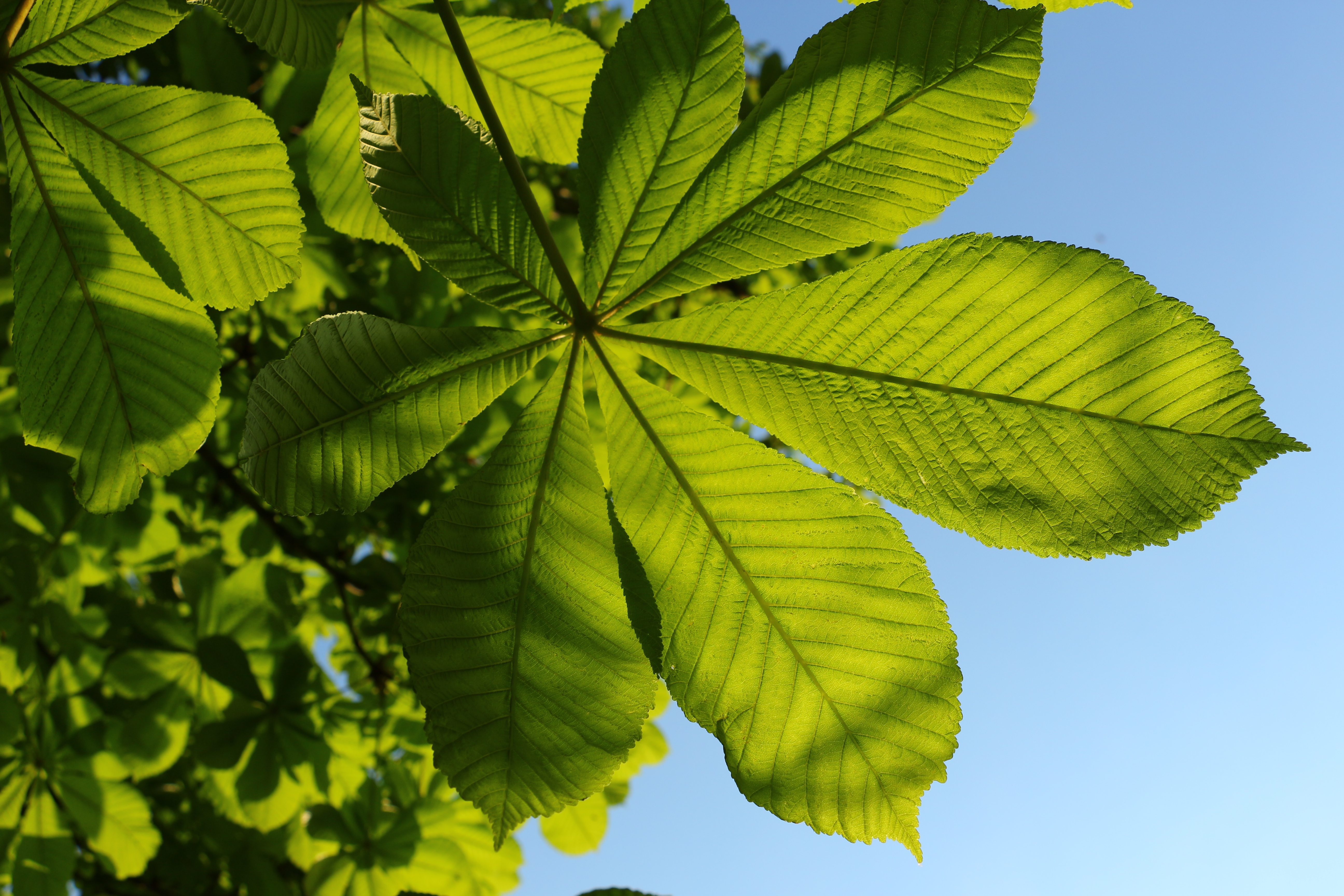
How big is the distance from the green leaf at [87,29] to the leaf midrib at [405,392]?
575 mm

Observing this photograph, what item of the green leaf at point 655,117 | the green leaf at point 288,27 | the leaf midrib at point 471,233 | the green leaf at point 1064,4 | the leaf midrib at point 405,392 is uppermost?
the green leaf at point 1064,4

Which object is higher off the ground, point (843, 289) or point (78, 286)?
point (78, 286)

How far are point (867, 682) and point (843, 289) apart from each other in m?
0.38

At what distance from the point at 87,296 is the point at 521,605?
0.65 m

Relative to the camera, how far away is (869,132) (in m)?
0.82

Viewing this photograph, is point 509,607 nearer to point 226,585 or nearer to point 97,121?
point 97,121

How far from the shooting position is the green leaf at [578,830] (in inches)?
93.6

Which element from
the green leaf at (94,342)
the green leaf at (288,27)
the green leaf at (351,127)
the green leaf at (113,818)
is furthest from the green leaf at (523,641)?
the green leaf at (113,818)

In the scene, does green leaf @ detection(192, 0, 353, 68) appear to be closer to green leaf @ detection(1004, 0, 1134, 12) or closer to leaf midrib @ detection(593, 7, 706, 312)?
leaf midrib @ detection(593, 7, 706, 312)

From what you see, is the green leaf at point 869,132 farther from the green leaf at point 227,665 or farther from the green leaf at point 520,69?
the green leaf at point 227,665

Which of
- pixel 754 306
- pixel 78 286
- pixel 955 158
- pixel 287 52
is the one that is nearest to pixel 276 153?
pixel 287 52

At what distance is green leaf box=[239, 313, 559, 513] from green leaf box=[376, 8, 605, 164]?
0.50 metres

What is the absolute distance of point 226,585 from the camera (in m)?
2.52

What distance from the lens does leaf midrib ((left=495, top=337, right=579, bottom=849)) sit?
2.90 ft
